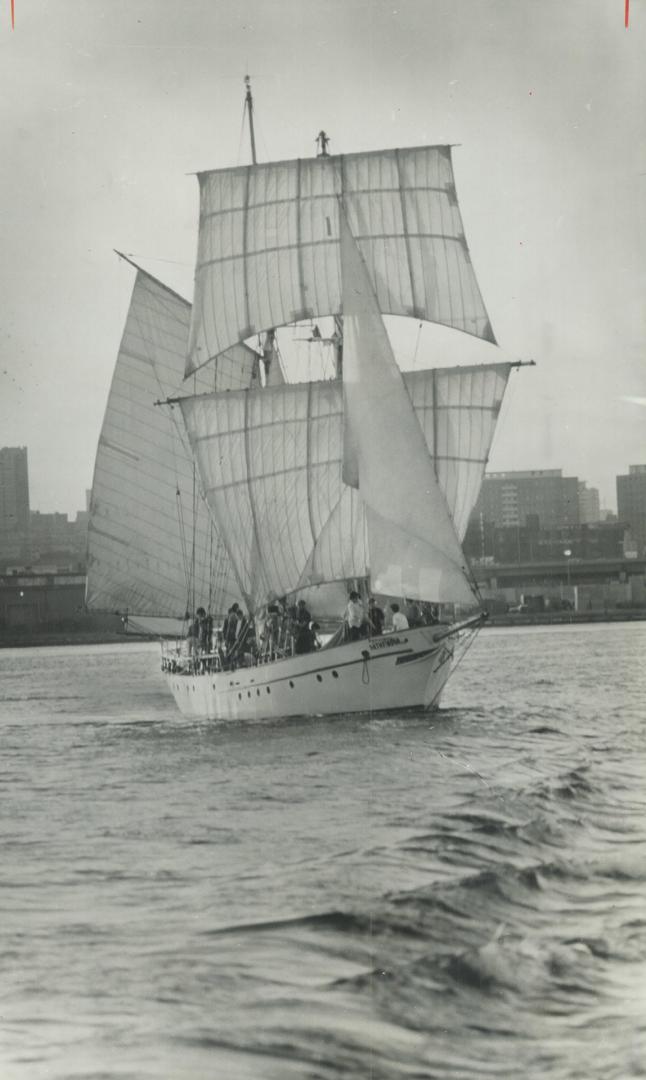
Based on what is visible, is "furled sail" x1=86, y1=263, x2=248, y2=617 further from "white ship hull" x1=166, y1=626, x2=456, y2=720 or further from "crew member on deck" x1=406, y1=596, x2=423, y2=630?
"crew member on deck" x1=406, y1=596, x2=423, y2=630

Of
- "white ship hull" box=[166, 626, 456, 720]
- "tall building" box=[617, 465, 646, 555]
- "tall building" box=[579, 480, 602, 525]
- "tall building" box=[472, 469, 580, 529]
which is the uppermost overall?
"tall building" box=[472, 469, 580, 529]

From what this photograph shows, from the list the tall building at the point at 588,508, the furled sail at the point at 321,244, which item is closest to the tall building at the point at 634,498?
the tall building at the point at 588,508

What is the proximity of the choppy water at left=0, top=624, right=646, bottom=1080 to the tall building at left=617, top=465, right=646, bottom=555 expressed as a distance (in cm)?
459

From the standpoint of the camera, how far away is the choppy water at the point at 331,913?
1161 cm

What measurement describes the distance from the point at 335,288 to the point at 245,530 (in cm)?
813

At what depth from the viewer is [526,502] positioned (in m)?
66.3

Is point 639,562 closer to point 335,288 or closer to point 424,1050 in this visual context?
point 335,288

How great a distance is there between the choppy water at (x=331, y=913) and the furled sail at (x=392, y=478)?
4.15 meters

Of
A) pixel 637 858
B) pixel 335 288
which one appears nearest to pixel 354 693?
pixel 335 288

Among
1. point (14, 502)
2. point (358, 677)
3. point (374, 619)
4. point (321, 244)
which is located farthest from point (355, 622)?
point (321, 244)

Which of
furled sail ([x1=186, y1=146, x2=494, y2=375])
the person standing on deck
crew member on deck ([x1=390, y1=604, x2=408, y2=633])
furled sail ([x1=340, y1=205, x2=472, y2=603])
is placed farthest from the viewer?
furled sail ([x1=186, y1=146, x2=494, y2=375])

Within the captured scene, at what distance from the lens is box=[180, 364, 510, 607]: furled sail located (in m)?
44.6

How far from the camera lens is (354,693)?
37.9 meters

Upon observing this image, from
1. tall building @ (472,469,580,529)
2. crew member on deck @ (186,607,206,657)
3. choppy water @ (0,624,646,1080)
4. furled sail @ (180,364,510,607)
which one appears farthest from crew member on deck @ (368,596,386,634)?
crew member on deck @ (186,607,206,657)
